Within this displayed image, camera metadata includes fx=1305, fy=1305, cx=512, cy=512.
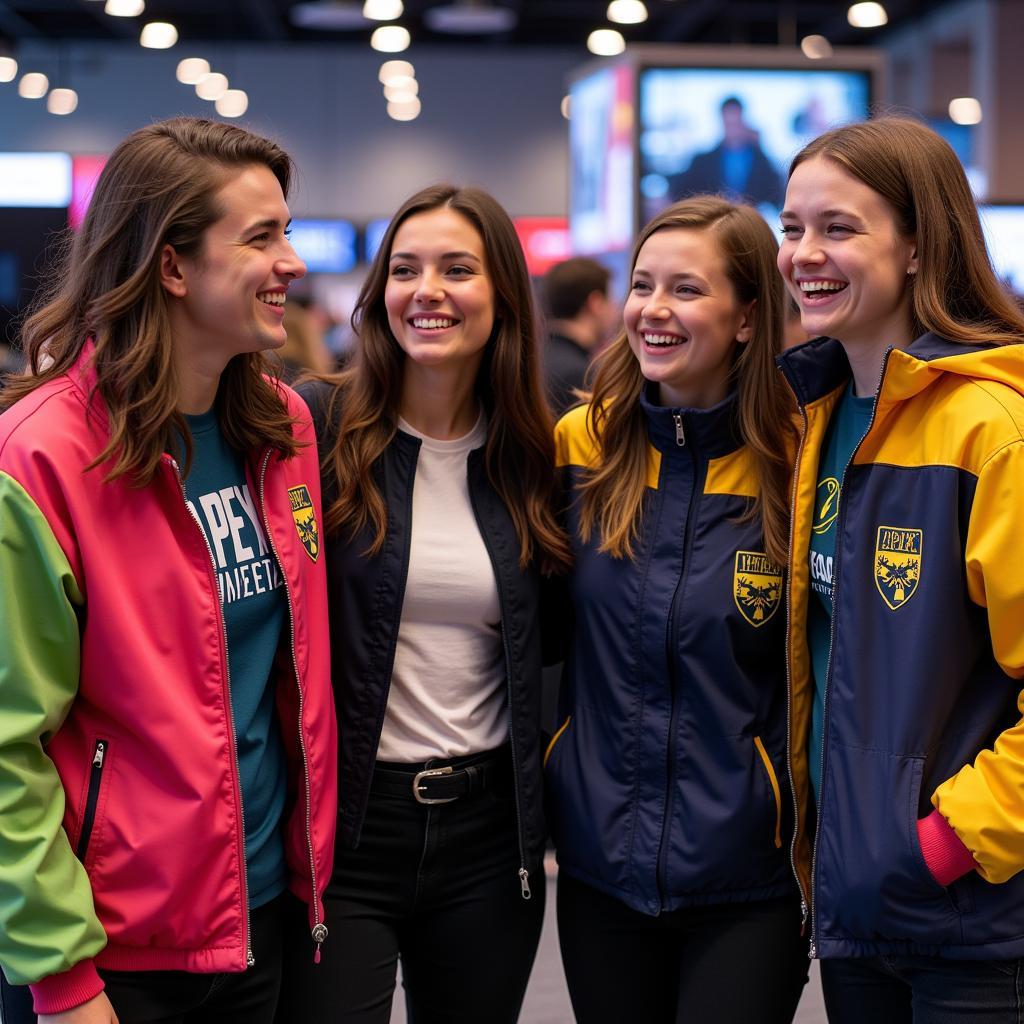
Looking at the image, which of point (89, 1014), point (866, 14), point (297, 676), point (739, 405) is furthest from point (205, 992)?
point (866, 14)

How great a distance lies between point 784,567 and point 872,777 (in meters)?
0.42

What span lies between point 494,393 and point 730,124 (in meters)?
3.39

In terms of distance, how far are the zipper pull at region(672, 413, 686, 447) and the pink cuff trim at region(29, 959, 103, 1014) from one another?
125 centimetres

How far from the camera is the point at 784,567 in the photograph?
218 centimetres

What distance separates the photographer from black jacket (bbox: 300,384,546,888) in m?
2.16

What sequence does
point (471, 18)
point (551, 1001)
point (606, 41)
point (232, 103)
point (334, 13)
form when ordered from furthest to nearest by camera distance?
point (232, 103)
point (606, 41)
point (471, 18)
point (334, 13)
point (551, 1001)

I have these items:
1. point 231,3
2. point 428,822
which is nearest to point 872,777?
point 428,822

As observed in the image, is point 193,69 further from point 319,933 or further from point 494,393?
point 319,933

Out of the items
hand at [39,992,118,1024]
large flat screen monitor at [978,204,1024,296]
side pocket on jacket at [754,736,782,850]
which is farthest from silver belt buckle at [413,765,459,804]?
large flat screen monitor at [978,204,1024,296]

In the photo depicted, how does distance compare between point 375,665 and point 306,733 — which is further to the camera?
point 375,665

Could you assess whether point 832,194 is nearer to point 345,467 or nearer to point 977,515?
point 977,515

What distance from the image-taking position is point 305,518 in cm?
206

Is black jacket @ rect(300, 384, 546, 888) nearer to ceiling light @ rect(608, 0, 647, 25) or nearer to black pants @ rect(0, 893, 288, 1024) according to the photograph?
black pants @ rect(0, 893, 288, 1024)

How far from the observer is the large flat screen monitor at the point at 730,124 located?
5332mm
